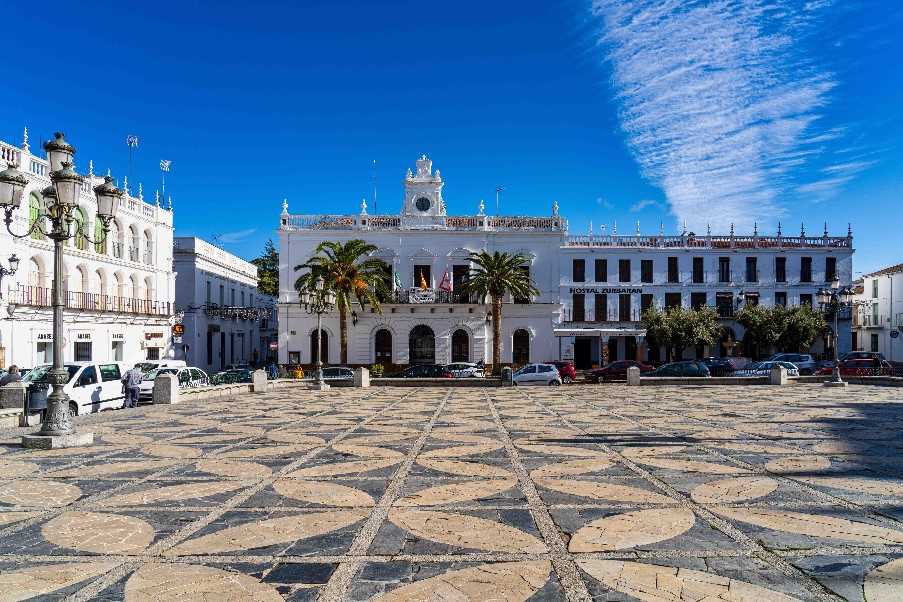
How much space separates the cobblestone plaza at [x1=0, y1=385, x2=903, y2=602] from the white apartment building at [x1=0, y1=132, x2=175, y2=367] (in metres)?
20.8

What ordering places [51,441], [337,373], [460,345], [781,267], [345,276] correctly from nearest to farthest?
[51,441] < [337,373] < [345,276] < [460,345] < [781,267]

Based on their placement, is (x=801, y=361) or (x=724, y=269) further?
(x=724, y=269)

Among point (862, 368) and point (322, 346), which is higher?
point (322, 346)

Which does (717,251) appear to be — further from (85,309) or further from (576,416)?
(85,309)

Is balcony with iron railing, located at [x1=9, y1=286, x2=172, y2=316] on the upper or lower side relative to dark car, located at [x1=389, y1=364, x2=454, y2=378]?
upper

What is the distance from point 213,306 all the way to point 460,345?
768 inches

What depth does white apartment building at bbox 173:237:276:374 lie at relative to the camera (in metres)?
47.3

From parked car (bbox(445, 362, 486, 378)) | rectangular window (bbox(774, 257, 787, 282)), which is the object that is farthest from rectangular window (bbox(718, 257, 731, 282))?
parked car (bbox(445, 362, 486, 378))

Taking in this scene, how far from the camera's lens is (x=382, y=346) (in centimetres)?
4472

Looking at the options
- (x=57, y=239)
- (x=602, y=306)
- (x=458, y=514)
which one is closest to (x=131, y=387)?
(x=57, y=239)

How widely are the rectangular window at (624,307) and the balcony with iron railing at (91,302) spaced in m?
31.9

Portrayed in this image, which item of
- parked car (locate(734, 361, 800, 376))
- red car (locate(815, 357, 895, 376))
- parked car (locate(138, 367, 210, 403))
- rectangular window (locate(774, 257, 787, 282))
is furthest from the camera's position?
rectangular window (locate(774, 257, 787, 282))

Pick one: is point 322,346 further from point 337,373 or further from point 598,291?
point 598,291

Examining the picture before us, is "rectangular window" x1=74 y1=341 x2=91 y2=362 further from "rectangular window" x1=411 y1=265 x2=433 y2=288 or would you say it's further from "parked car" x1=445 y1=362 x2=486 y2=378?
"rectangular window" x1=411 y1=265 x2=433 y2=288
